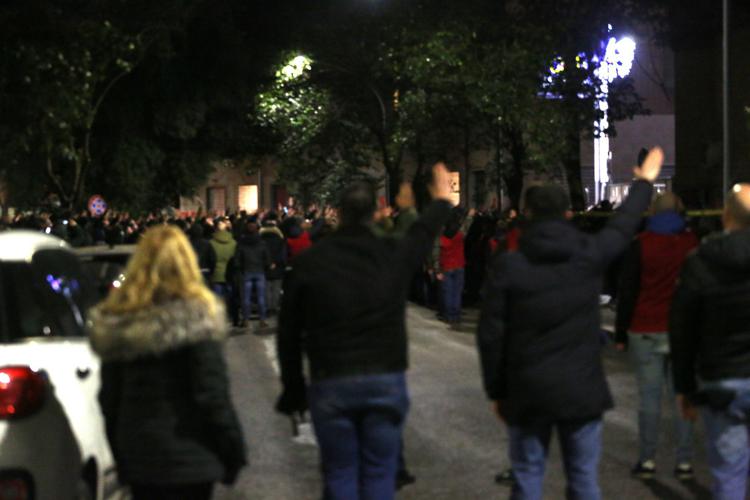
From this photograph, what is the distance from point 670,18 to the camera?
37438 mm

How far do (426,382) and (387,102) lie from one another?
3176 cm

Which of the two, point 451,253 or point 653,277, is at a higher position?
point 653,277

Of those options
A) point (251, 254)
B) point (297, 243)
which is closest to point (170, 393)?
point (251, 254)

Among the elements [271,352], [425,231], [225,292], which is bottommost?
[271,352]

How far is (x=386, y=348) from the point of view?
5836mm

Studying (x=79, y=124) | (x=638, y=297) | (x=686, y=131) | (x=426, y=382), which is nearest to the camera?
(x=638, y=297)

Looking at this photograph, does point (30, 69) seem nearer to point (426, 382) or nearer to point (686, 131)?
point (686, 131)

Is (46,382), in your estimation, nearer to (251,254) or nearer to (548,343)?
(548,343)

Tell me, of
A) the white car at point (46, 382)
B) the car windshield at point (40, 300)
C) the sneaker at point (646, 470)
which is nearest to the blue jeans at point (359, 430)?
the white car at point (46, 382)

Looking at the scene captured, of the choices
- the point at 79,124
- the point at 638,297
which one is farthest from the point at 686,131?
the point at 638,297

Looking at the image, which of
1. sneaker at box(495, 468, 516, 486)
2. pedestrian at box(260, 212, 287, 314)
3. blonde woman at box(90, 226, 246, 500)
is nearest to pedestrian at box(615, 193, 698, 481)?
sneaker at box(495, 468, 516, 486)

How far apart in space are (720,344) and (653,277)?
2.44 meters

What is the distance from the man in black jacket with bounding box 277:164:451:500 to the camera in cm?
578

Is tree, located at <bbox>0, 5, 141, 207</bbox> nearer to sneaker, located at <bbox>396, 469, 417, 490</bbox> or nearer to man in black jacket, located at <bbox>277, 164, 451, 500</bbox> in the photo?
sneaker, located at <bbox>396, 469, 417, 490</bbox>
